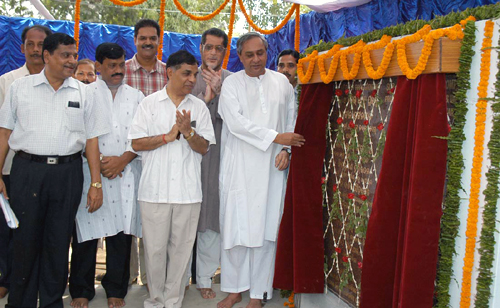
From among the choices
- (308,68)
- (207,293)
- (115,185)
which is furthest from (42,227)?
(308,68)

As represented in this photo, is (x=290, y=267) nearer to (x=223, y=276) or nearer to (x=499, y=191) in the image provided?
(x=223, y=276)

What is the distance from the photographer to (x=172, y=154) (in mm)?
3223

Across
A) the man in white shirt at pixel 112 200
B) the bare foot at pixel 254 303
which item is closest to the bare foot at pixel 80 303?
the man in white shirt at pixel 112 200

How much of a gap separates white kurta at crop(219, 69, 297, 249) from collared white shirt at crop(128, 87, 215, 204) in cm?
24

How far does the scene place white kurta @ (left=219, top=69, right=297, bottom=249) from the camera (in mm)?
3344

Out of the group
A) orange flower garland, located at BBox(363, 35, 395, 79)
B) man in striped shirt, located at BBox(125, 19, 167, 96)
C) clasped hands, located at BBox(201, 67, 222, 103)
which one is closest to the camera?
orange flower garland, located at BBox(363, 35, 395, 79)

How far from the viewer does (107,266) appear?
3479 mm

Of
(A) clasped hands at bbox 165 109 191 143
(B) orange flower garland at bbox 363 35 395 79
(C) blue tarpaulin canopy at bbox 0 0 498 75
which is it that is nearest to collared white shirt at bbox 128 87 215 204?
(A) clasped hands at bbox 165 109 191 143

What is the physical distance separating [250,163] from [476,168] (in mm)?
1688

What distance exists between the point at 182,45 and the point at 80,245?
8027 millimetres

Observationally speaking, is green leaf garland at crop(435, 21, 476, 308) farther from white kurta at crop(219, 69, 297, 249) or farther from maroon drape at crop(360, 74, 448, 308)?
white kurta at crop(219, 69, 297, 249)

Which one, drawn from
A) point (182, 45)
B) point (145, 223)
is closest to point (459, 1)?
point (145, 223)

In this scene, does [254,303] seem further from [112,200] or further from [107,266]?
[112,200]

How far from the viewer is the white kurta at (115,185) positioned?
330 centimetres
